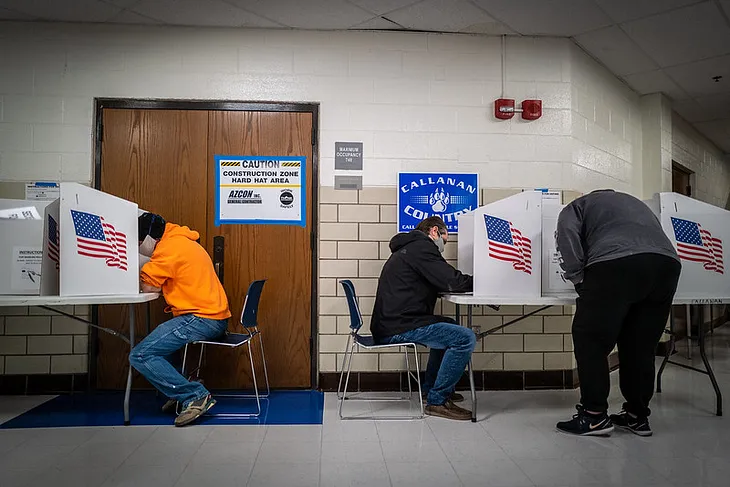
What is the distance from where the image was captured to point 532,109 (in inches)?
159

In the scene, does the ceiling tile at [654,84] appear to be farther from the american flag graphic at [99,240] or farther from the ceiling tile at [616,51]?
the american flag graphic at [99,240]

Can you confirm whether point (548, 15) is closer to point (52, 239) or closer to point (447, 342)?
point (447, 342)

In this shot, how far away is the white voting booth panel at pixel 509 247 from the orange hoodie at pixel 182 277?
1607 millimetres

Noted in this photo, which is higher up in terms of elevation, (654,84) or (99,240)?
(654,84)

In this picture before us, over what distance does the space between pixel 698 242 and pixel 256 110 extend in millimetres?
3126

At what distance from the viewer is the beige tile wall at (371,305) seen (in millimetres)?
3979

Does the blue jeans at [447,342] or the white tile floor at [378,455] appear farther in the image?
the blue jeans at [447,342]

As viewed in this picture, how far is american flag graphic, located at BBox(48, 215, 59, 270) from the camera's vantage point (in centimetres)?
319

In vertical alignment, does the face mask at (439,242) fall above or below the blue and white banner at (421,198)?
below

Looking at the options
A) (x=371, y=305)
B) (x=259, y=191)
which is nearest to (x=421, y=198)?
(x=371, y=305)

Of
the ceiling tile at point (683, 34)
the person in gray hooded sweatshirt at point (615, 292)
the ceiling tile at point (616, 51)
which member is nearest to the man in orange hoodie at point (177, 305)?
the person in gray hooded sweatshirt at point (615, 292)

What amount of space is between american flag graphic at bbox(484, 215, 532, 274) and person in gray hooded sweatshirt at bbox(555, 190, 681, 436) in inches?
13.8

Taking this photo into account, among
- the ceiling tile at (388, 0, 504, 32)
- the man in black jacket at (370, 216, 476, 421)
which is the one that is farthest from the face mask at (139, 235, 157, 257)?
the ceiling tile at (388, 0, 504, 32)

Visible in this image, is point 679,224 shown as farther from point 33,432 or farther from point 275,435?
point 33,432
